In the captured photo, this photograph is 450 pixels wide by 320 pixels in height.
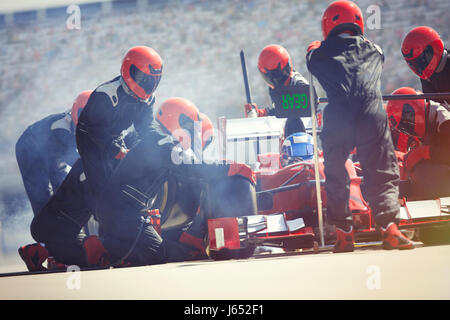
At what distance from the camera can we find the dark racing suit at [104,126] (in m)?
4.05

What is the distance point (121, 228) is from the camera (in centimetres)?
388

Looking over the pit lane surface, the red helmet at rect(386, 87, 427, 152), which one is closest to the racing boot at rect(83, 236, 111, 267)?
the pit lane surface

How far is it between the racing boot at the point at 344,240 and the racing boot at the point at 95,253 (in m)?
1.46

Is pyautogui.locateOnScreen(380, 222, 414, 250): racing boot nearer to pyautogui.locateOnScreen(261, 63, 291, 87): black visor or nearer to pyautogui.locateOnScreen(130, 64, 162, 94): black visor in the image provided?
pyautogui.locateOnScreen(130, 64, 162, 94): black visor

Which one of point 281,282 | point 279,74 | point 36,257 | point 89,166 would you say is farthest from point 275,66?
point 281,282

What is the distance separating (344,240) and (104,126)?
1.69m

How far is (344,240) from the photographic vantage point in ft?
12.2

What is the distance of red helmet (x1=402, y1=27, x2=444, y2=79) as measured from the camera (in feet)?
14.6

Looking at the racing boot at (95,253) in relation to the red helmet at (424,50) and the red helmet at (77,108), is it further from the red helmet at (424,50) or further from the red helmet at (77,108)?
the red helmet at (424,50)

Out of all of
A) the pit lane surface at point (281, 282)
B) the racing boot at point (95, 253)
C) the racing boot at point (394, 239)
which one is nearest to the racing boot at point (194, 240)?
the racing boot at point (95, 253)

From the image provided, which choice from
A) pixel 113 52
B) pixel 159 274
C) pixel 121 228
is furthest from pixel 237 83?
pixel 159 274

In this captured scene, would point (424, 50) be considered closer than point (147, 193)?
No

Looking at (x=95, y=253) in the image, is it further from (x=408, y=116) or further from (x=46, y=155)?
(x=408, y=116)
